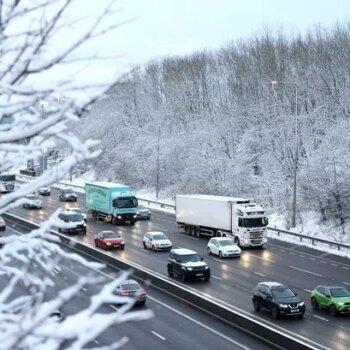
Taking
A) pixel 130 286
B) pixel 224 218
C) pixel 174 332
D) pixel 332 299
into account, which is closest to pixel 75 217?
pixel 224 218

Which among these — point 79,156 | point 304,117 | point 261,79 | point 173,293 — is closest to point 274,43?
point 261,79

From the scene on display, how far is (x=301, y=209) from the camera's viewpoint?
51.7m

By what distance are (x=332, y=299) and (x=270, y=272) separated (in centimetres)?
824

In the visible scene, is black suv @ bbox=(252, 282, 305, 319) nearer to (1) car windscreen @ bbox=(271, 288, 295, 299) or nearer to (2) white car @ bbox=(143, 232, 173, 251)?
(1) car windscreen @ bbox=(271, 288, 295, 299)

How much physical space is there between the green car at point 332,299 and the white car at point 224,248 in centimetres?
1137

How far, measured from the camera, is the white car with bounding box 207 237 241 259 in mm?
36875

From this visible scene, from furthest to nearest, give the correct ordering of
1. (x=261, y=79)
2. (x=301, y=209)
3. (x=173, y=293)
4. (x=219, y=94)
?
1. (x=219, y=94)
2. (x=261, y=79)
3. (x=301, y=209)
4. (x=173, y=293)

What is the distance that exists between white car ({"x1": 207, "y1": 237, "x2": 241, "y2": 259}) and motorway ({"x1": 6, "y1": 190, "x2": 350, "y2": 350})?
487 millimetres

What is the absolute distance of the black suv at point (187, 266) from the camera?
2999cm

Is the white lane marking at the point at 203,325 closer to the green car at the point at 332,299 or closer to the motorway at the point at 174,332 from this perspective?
the motorway at the point at 174,332

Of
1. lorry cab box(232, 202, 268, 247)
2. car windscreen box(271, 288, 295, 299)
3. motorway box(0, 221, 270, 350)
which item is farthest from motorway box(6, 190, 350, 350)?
motorway box(0, 221, 270, 350)

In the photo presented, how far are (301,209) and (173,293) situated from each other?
26157mm

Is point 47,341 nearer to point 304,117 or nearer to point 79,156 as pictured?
point 79,156

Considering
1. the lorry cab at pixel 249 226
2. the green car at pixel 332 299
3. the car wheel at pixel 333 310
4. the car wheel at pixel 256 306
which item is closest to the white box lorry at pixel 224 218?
the lorry cab at pixel 249 226
